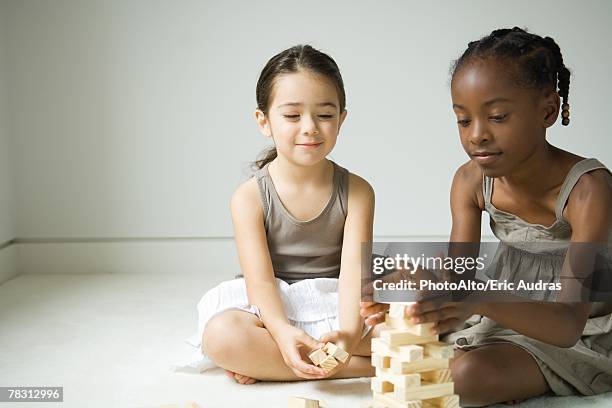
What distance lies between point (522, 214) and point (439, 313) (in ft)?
1.12

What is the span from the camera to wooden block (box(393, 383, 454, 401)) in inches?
37.9

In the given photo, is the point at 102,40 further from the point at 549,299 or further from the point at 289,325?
the point at 549,299

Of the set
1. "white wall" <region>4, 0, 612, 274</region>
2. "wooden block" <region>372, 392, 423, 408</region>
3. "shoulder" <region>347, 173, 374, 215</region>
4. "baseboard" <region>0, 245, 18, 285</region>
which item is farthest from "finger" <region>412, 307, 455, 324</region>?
"baseboard" <region>0, 245, 18, 285</region>

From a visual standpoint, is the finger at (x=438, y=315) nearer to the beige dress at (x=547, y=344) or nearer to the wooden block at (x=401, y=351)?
the wooden block at (x=401, y=351)

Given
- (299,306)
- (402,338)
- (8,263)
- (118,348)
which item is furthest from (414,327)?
(8,263)

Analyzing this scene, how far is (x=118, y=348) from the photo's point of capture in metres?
1.51

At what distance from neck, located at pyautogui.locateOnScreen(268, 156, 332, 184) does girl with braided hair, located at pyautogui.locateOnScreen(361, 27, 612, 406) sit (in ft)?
0.77

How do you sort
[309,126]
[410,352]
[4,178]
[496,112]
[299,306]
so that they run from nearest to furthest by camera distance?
[410,352] < [496,112] < [309,126] < [299,306] < [4,178]

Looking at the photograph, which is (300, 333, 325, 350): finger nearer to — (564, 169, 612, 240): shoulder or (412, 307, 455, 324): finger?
(412, 307, 455, 324): finger

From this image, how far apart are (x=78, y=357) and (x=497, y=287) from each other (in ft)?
2.55

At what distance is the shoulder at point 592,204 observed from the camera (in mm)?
1115

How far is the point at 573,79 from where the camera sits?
7.23 ft

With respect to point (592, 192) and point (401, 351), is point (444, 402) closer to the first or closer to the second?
point (401, 351)

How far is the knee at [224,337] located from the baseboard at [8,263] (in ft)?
3.27
